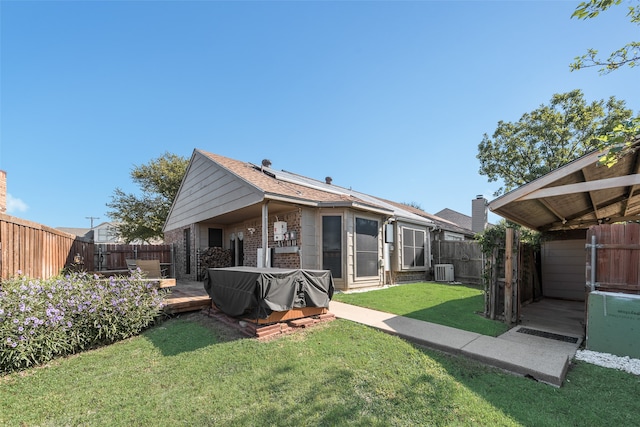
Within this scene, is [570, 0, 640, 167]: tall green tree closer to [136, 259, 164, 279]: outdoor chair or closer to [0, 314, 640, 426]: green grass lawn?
[0, 314, 640, 426]: green grass lawn

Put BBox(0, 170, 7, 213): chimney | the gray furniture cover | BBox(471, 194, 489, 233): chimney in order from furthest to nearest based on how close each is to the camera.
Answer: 1. BBox(471, 194, 489, 233): chimney
2. BBox(0, 170, 7, 213): chimney
3. the gray furniture cover

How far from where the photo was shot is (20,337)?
374 centimetres

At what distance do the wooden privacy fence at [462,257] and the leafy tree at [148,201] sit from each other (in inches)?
824

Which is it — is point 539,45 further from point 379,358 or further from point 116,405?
point 116,405

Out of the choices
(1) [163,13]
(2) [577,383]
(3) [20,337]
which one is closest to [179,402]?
(3) [20,337]

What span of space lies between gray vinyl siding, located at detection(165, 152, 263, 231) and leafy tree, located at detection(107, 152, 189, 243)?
399 inches

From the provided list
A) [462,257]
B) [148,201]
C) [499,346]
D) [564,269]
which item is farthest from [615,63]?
[148,201]

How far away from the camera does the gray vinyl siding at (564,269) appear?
8297 mm

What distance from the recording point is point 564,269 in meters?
8.58

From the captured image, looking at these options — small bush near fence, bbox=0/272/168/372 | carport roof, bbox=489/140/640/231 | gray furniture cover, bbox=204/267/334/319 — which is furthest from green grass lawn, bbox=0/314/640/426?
carport roof, bbox=489/140/640/231

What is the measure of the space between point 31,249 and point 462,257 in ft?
45.9

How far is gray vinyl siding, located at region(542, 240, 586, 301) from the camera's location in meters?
8.30

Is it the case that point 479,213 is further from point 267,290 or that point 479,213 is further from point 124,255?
point 124,255

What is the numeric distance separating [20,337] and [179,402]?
108 inches
